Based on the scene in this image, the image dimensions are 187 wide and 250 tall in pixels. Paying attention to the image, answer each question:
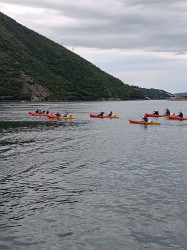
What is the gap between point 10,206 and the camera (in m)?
18.9

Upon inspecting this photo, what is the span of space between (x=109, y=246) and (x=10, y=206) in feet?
23.5

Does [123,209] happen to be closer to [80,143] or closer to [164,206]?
[164,206]

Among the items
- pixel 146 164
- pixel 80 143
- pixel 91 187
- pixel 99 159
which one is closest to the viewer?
pixel 91 187

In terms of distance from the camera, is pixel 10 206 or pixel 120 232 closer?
pixel 120 232

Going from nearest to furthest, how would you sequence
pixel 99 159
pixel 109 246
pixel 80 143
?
1. pixel 109 246
2. pixel 99 159
3. pixel 80 143

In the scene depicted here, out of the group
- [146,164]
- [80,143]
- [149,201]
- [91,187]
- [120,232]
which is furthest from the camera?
[80,143]

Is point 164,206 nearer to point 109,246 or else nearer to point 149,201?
point 149,201

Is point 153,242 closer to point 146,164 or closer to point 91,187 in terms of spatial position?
point 91,187

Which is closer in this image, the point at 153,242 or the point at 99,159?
the point at 153,242

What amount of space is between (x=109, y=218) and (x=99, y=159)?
14.6 meters

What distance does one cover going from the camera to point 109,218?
Result: 17.5 meters

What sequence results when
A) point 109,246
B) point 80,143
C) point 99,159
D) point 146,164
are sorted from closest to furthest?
point 109,246
point 146,164
point 99,159
point 80,143

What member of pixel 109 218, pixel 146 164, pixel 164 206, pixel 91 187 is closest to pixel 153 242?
pixel 109 218

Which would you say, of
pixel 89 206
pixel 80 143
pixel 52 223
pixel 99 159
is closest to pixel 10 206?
pixel 52 223
